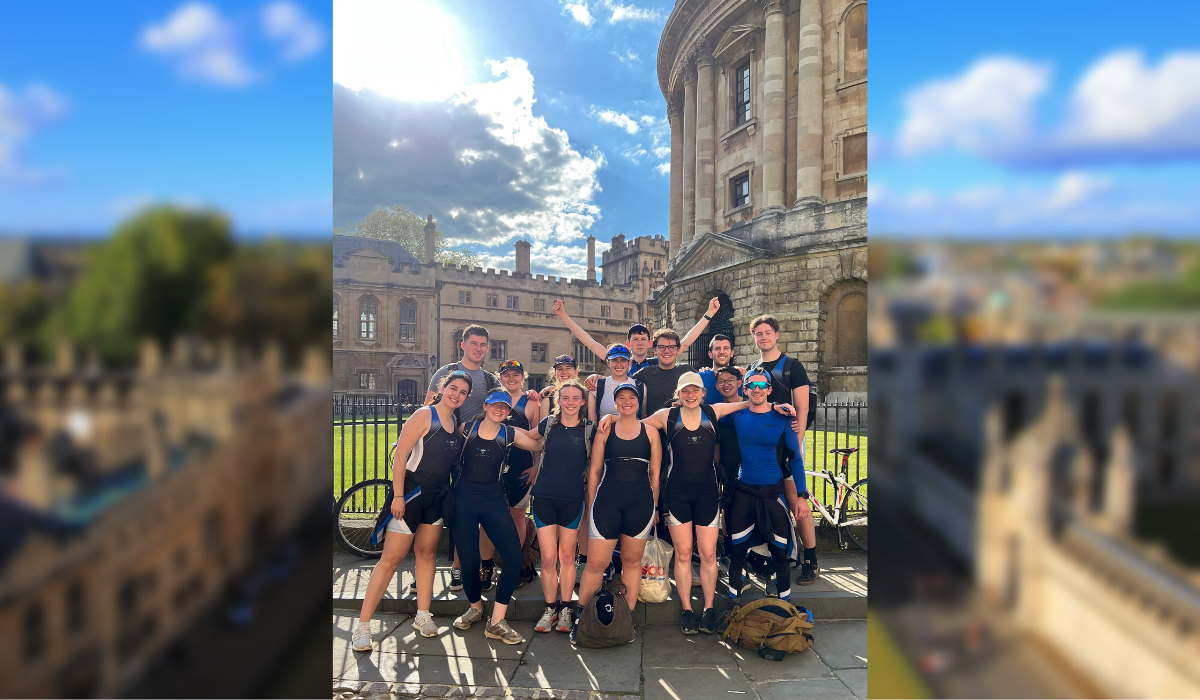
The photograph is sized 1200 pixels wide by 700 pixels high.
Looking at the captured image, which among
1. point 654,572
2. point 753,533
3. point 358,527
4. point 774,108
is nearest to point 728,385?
point 753,533

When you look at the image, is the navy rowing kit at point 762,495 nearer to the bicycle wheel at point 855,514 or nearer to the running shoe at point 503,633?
the bicycle wheel at point 855,514

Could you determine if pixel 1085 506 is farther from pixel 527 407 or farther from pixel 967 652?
pixel 527 407

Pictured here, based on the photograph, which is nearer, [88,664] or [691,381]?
[88,664]

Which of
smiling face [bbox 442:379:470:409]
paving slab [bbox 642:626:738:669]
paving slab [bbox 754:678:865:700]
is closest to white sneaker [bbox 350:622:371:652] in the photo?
smiling face [bbox 442:379:470:409]

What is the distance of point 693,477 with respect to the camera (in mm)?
4562

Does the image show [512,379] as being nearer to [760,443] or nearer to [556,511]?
[556,511]

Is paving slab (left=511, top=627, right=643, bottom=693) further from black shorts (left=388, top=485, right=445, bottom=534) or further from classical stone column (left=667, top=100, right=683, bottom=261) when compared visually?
classical stone column (left=667, top=100, right=683, bottom=261)

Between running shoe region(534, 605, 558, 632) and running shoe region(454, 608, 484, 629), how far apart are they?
1.78 ft

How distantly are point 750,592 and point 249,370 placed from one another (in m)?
5.06

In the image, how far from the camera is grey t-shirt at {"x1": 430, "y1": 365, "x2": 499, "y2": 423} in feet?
17.0

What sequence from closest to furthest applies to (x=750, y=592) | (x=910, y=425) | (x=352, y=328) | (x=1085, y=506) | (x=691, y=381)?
(x=1085, y=506) < (x=910, y=425) < (x=691, y=381) < (x=750, y=592) < (x=352, y=328)

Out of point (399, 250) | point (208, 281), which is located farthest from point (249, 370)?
point (399, 250)

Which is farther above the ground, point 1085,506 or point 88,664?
point 1085,506

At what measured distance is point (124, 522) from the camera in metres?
1.27
